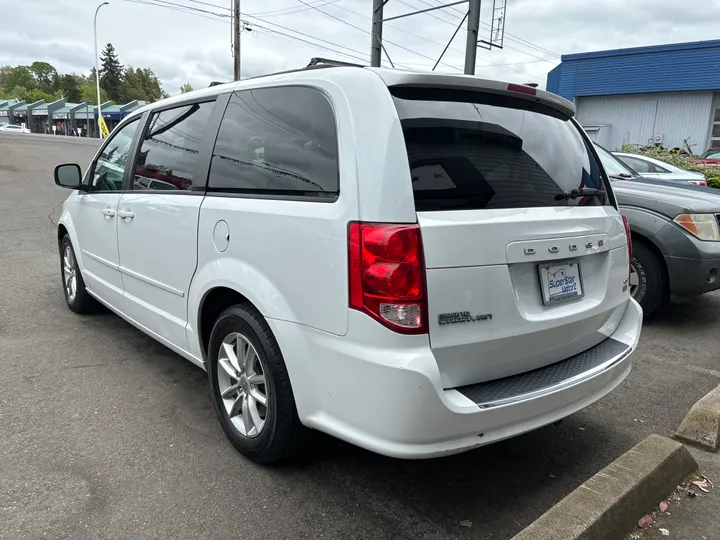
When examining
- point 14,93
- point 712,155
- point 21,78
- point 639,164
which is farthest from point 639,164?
point 21,78

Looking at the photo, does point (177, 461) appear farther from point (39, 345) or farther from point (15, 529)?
point (39, 345)

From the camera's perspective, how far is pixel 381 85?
7.39ft

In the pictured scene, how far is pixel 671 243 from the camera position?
4969 mm

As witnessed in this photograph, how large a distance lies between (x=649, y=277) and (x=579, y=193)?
291 cm

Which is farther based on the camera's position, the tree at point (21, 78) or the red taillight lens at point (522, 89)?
the tree at point (21, 78)

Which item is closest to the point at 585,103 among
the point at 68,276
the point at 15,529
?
the point at 68,276

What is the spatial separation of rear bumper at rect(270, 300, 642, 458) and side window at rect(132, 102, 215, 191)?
129 centimetres

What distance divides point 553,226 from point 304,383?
4.13ft

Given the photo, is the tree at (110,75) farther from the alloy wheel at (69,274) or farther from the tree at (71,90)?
the alloy wheel at (69,274)

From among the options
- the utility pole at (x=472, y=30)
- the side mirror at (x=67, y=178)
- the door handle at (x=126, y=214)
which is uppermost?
the utility pole at (x=472, y=30)

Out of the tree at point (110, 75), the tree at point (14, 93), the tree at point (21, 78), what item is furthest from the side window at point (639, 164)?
the tree at point (21, 78)

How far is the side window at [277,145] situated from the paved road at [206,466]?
4.41 feet

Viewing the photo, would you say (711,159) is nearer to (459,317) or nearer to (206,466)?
(459,317)

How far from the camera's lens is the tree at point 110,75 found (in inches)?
4203
